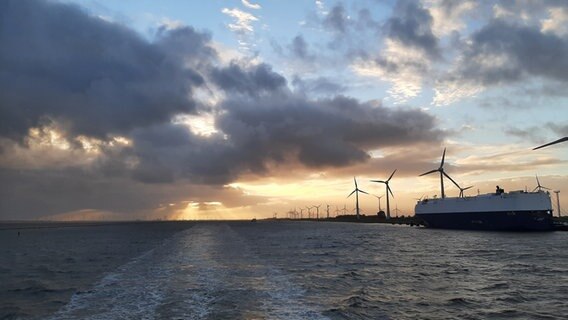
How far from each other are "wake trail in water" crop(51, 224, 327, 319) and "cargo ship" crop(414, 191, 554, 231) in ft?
395

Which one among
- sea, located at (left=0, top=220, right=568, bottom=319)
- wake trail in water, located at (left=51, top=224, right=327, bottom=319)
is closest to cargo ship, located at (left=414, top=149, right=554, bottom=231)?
sea, located at (left=0, top=220, right=568, bottom=319)

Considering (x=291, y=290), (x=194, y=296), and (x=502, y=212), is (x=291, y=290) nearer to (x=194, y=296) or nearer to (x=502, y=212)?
(x=194, y=296)

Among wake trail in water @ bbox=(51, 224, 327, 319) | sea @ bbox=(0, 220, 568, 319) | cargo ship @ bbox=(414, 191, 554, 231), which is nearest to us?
wake trail in water @ bbox=(51, 224, 327, 319)

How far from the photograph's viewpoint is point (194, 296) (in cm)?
3238

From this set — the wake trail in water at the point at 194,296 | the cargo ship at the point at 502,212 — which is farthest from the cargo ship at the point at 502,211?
the wake trail in water at the point at 194,296

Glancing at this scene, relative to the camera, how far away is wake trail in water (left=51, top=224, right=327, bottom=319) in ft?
89.3

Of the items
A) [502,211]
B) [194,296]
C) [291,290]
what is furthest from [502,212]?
[194,296]

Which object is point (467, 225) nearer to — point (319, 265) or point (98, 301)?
point (319, 265)

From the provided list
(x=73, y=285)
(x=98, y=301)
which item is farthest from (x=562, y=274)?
(x=73, y=285)

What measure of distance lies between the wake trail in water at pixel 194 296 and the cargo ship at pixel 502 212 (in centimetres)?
12052

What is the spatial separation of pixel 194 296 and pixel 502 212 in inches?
5477

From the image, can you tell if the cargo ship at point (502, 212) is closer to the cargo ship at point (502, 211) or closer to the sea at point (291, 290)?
the cargo ship at point (502, 211)

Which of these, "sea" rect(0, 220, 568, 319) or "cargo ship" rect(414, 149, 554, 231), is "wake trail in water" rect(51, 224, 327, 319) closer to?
"sea" rect(0, 220, 568, 319)

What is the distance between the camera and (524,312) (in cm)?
2800
